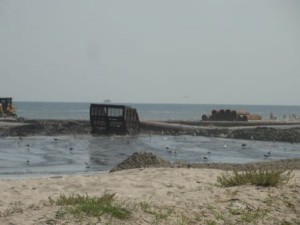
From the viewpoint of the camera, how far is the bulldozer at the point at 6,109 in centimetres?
5988

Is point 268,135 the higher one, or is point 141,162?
point 141,162

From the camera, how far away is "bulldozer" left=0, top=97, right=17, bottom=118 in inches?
2358

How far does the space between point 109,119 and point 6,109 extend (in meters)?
25.5

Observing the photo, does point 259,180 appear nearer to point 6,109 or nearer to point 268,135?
point 268,135

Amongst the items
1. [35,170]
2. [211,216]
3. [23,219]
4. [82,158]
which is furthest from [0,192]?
[82,158]

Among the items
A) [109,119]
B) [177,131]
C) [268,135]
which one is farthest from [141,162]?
[177,131]

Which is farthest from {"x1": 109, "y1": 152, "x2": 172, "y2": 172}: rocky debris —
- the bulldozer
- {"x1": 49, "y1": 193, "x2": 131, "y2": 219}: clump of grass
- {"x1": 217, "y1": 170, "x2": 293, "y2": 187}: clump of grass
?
the bulldozer

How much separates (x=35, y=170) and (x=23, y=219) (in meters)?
12.3

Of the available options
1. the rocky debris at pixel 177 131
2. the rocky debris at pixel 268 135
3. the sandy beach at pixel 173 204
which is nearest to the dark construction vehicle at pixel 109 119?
the rocky debris at pixel 177 131

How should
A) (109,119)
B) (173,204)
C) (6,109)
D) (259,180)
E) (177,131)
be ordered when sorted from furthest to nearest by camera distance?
(6,109) < (177,131) < (109,119) < (259,180) < (173,204)

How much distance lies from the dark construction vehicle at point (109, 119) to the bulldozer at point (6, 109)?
74.0 ft

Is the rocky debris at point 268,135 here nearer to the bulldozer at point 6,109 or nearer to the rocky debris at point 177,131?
the rocky debris at point 177,131

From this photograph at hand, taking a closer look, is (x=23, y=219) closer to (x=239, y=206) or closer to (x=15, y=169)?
(x=239, y=206)

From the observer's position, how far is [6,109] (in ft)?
201
